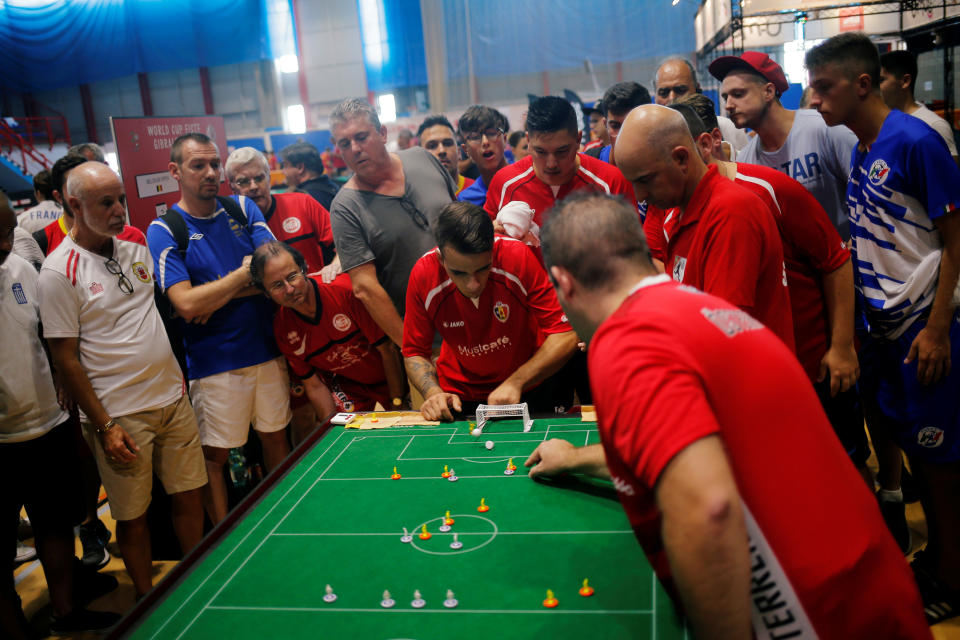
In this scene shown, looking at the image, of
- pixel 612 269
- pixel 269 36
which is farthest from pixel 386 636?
pixel 269 36

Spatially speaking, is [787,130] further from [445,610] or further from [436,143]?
[445,610]

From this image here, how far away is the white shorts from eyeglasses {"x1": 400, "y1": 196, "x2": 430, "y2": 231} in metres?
1.03

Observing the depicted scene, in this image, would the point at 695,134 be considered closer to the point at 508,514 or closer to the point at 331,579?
the point at 508,514

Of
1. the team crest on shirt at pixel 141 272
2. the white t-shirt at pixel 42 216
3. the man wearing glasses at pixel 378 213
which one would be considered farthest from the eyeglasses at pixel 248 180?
the white t-shirt at pixel 42 216

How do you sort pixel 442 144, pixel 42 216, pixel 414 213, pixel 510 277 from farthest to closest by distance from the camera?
pixel 42 216, pixel 442 144, pixel 414 213, pixel 510 277

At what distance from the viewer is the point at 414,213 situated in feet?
12.6

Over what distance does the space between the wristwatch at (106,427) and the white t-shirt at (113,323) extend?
0.28 feet

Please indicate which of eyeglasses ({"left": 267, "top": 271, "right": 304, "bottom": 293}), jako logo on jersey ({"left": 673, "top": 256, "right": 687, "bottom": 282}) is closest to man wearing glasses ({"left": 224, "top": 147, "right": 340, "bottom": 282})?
eyeglasses ({"left": 267, "top": 271, "right": 304, "bottom": 293})

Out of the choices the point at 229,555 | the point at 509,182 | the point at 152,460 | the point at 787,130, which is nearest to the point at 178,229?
the point at 152,460

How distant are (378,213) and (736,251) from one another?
221cm

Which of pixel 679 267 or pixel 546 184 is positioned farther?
pixel 546 184

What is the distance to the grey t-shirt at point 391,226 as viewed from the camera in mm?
3730

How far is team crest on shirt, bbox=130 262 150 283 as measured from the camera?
3283mm

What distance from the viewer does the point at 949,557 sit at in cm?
266
